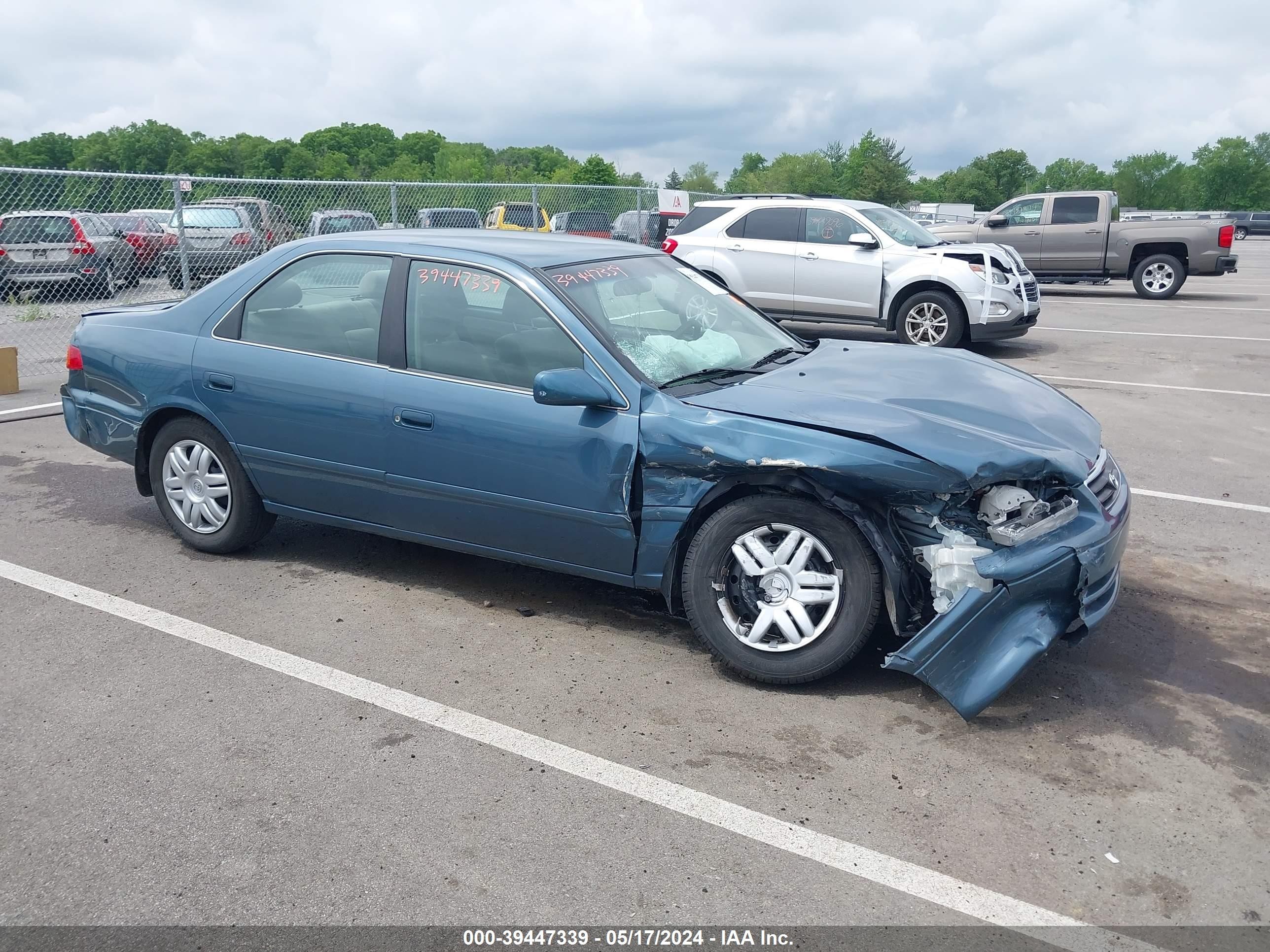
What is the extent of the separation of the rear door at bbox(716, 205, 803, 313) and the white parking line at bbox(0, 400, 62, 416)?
7591 millimetres

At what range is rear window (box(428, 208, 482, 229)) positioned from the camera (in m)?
16.0

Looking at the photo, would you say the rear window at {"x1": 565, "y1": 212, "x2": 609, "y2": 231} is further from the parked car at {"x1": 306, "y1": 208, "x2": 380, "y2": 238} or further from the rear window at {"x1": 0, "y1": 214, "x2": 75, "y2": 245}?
the rear window at {"x1": 0, "y1": 214, "x2": 75, "y2": 245}

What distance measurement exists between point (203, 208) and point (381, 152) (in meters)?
98.1

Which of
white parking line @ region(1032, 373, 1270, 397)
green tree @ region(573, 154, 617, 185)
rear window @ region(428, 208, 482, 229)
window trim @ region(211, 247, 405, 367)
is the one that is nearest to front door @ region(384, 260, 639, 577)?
window trim @ region(211, 247, 405, 367)

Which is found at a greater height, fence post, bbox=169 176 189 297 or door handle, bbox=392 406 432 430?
fence post, bbox=169 176 189 297

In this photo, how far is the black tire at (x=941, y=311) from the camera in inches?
478

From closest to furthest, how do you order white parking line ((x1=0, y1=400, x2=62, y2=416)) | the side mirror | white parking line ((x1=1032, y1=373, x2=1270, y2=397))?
the side mirror
white parking line ((x1=0, y1=400, x2=62, y2=416))
white parking line ((x1=1032, y1=373, x2=1270, y2=397))

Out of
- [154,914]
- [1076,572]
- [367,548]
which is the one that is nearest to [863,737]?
[1076,572]

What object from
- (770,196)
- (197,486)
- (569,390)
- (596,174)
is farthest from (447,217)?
(596,174)

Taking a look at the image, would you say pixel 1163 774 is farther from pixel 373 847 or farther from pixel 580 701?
pixel 373 847

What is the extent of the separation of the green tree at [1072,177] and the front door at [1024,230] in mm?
125334

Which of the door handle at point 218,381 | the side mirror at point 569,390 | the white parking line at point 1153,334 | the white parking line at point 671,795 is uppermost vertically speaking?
the side mirror at point 569,390

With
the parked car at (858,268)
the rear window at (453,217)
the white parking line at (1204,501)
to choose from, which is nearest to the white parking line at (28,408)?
the parked car at (858,268)

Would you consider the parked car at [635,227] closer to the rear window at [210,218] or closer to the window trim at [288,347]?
the rear window at [210,218]
